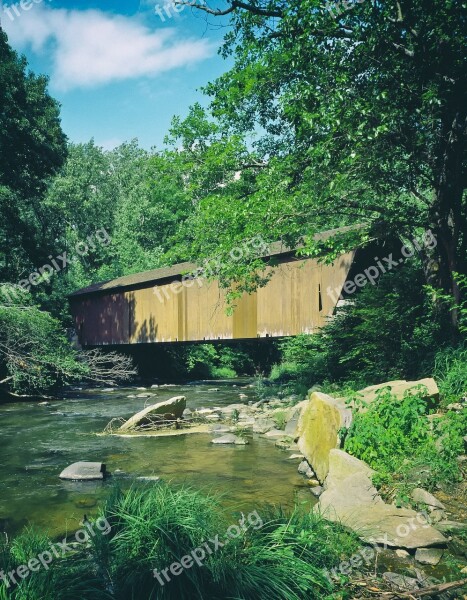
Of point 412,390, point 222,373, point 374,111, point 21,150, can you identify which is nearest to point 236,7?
point 374,111

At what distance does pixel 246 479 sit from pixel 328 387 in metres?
4.36

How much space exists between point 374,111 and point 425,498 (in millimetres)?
4877

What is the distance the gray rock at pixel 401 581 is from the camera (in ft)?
8.92

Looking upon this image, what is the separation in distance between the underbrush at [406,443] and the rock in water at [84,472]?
2774 mm

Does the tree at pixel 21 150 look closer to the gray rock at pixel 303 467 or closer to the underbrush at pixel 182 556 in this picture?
the gray rock at pixel 303 467

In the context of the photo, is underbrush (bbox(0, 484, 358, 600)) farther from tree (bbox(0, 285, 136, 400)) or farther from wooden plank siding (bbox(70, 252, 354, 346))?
tree (bbox(0, 285, 136, 400))

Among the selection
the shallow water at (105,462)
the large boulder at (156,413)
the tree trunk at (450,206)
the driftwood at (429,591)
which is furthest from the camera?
the large boulder at (156,413)

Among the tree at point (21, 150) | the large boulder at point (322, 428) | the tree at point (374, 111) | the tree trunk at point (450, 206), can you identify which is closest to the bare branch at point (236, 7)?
the tree at point (374, 111)

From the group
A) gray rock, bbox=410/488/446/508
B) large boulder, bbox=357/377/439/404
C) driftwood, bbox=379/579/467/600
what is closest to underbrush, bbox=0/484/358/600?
driftwood, bbox=379/579/467/600

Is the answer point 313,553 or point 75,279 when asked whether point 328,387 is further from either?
point 75,279

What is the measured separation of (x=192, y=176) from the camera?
1412cm

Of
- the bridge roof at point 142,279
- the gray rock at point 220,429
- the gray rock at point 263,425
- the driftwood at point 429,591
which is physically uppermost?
the bridge roof at point 142,279

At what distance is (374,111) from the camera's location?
21.3 ft

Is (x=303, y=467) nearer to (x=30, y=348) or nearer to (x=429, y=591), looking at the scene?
(x=429, y=591)
